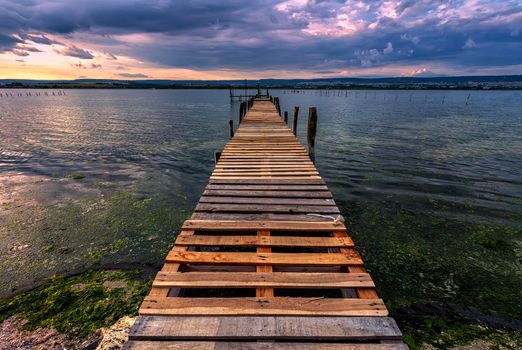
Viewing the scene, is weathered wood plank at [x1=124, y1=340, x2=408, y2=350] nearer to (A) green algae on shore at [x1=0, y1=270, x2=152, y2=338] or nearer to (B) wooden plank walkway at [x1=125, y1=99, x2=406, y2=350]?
(B) wooden plank walkway at [x1=125, y1=99, x2=406, y2=350]

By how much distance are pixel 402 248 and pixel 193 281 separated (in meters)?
5.62

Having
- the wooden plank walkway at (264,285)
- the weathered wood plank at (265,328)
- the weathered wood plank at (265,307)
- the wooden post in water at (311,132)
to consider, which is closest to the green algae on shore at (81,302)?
the wooden plank walkway at (264,285)

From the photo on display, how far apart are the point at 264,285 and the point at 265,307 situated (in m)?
0.33

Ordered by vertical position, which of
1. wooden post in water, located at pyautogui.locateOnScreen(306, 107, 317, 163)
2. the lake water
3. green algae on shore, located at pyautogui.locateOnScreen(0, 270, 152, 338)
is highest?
wooden post in water, located at pyautogui.locateOnScreen(306, 107, 317, 163)

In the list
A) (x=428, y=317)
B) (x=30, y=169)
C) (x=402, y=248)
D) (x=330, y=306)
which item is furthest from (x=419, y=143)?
(x=30, y=169)

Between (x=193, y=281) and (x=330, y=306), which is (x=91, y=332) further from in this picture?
(x=330, y=306)

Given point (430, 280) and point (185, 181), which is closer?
point (430, 280)

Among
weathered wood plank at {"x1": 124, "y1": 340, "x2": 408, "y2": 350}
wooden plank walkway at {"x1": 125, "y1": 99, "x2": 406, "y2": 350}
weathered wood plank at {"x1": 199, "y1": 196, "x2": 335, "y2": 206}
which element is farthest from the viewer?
weathered wood plank at {"x1": 199, "y1": 196, "x2": 335, "y2": 206}

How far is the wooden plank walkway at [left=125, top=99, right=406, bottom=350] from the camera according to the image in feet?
8.02

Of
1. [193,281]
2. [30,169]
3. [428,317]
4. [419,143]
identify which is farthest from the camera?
[419,143]

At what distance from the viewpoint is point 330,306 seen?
279cm

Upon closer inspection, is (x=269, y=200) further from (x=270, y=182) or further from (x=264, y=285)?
(x=264, y=285)

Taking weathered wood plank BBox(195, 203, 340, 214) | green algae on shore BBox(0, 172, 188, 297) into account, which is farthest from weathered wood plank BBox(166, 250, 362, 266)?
green algae on shore BBox(0, 172, 188, 297)

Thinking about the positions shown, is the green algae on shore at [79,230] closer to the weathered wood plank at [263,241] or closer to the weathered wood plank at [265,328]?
the weathered wood plank at [263,241]
